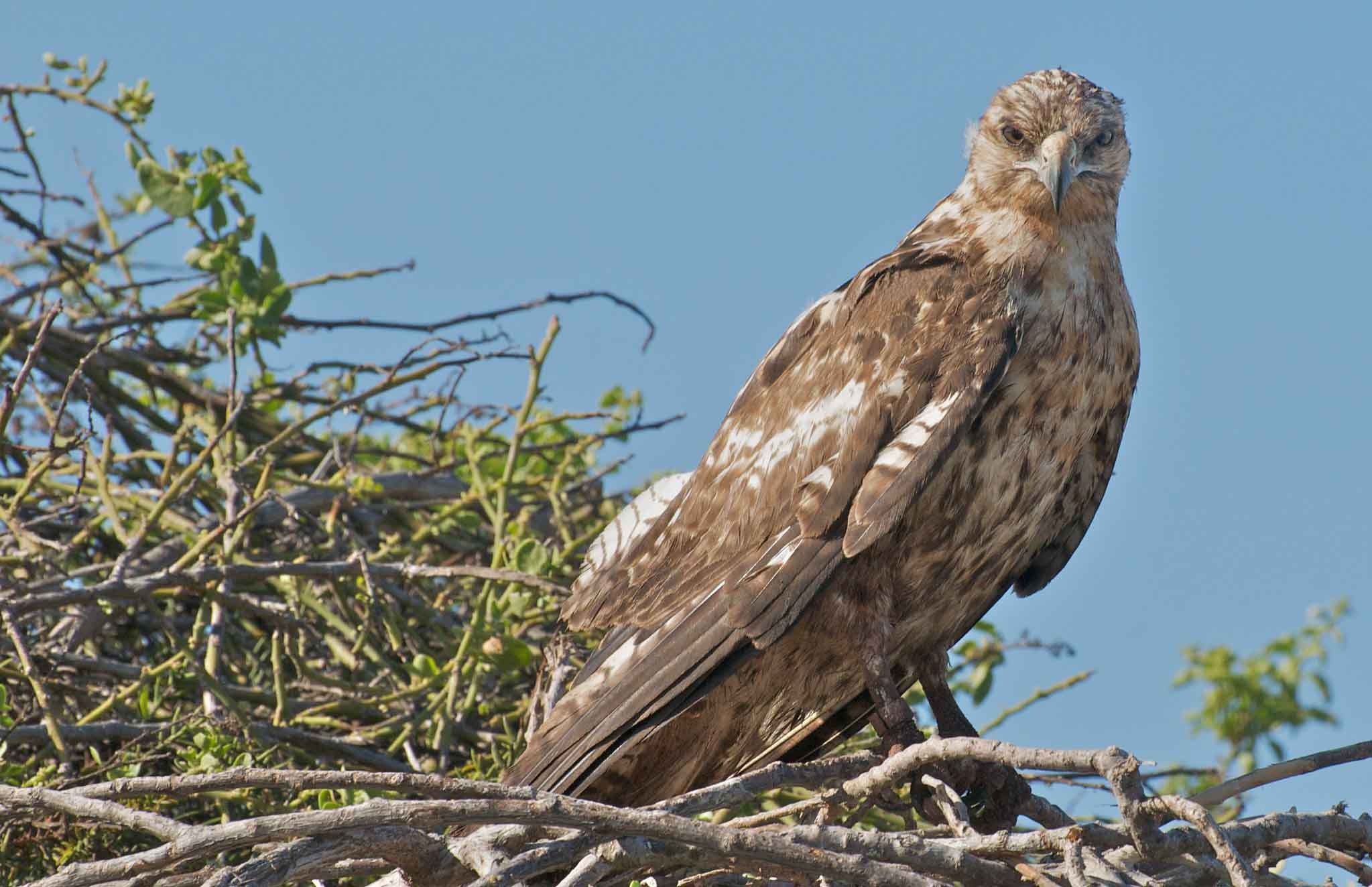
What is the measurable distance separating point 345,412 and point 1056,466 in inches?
75.4

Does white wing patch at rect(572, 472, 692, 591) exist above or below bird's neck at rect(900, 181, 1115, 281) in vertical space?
below

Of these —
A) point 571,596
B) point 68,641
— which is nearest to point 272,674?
point 68,641

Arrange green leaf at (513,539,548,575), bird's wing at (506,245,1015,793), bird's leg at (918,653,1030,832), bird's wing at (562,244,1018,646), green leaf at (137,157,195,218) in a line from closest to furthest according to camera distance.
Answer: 1. bird's wing at (506,245,1015,793)
2. bird's wing at (562,244,1018,646)
3. bird's leg at (918,653,1030,832)
4. green leaf at (513,539,548,575)
5. green leaf at (137,157,195,218)

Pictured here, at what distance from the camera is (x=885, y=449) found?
4066 mm

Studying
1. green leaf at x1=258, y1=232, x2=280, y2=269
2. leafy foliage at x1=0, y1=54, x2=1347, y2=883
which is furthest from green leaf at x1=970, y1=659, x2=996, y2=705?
green leaf at x1=258, y1=232, x2=280, y2=269

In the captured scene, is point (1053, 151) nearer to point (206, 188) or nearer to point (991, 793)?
point (991, 793)

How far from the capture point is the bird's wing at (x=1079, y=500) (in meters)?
4.45

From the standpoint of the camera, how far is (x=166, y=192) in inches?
197

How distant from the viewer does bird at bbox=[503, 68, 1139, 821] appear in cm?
395

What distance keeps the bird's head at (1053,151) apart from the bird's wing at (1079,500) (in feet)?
1.71

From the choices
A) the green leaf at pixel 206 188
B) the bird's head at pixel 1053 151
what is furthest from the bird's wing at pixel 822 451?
the green leaf at pixel 206 188

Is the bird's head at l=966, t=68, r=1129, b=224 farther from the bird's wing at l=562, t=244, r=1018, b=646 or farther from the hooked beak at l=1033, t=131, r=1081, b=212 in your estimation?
the bird's wing at l=562, t=244, r=1018, b=646

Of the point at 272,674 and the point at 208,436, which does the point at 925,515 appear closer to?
the point at 272,674

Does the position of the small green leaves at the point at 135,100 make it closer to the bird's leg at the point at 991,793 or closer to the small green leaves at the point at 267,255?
the small green leaves at the point at 267,255
